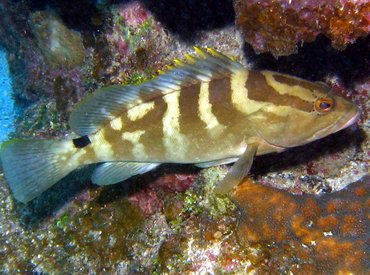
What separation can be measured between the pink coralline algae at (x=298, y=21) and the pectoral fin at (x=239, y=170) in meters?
1.02

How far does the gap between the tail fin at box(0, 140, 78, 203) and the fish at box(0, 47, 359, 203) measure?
1 cm

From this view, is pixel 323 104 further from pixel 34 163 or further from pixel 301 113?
pixel 34 163

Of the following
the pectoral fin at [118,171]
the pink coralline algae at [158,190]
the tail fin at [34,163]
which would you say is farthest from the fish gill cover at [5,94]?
the pectoral fin at [118,171]

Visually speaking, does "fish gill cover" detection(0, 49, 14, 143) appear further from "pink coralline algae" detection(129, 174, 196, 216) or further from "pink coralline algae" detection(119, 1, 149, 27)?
"pink coralline algae" detection(129, 174, 196, 216)

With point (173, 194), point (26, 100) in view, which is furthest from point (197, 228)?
point (26, 100)

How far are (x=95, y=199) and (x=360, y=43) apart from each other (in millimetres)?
4171

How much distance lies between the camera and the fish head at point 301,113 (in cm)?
322

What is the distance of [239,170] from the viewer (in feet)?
10.9

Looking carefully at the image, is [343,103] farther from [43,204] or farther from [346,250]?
[43,204]

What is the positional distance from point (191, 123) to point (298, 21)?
1.38 m

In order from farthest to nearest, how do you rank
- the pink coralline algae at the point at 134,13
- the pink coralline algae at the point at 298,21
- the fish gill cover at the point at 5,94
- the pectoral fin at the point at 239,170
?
the fish gill cover at the point at 5,94
the pink coralline algae at the point at 134,13
the pectoral fin at the point at 239,170
the pink coralline algae at the point at 298,21

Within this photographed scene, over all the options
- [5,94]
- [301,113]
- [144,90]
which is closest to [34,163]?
[144,90]

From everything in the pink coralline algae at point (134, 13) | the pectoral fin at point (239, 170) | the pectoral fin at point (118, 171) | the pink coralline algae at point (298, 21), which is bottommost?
the pectoral fin at point (118, 171)

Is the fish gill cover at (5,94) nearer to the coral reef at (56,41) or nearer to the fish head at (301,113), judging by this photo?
the coral reef at (56,41)
